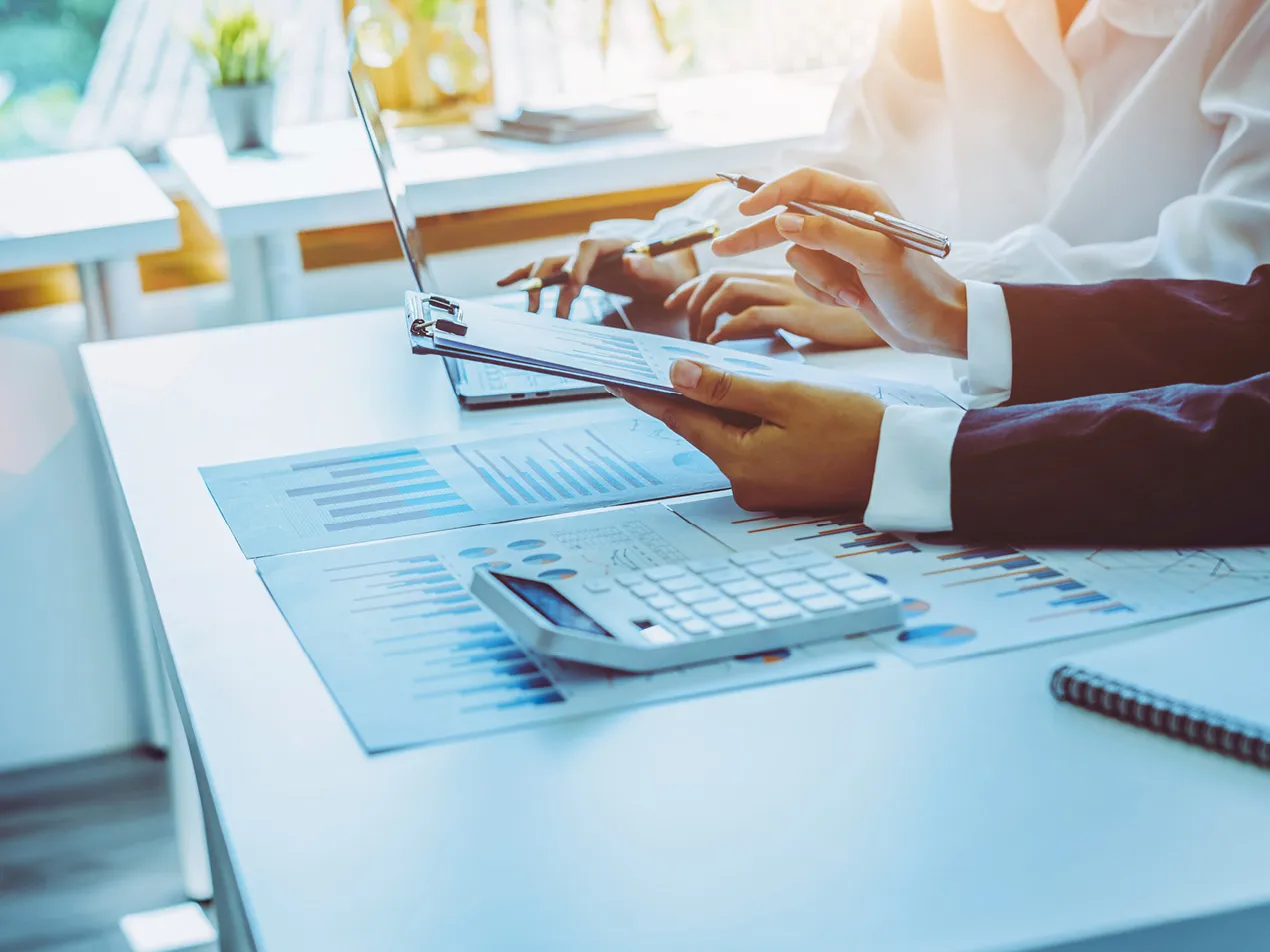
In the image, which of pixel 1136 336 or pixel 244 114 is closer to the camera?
pixel 1136 336

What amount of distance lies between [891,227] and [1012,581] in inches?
13.1

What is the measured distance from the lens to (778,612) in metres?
0.78

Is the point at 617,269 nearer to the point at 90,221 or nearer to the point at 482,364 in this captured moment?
the point at 482,364

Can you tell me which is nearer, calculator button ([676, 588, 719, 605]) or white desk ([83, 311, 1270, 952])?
white desk ([83, 311, 1270, 952])

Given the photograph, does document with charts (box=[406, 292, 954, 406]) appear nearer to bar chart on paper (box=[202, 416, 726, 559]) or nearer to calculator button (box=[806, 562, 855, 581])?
bar chart on paper (box=[202, 416, 726, 559])

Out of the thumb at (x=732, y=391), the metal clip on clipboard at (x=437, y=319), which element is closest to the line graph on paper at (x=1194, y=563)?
the thumb at (x=732, y=391)

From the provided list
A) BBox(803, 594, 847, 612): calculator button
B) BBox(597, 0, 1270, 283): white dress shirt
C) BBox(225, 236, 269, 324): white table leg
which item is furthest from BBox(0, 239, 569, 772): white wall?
BBox(803, 594, 847, 612): calculator button

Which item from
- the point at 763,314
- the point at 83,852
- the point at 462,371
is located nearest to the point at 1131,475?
the point at 763,314

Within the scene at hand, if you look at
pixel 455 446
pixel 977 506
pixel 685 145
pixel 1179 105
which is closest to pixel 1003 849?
pixel 977 506

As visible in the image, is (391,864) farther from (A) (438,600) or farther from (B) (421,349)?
(B) (421,349)

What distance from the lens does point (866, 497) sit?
3.16ft

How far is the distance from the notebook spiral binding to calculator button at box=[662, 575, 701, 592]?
0.20 m

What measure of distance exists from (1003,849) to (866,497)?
40cm

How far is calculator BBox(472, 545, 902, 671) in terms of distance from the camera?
0.74 m
